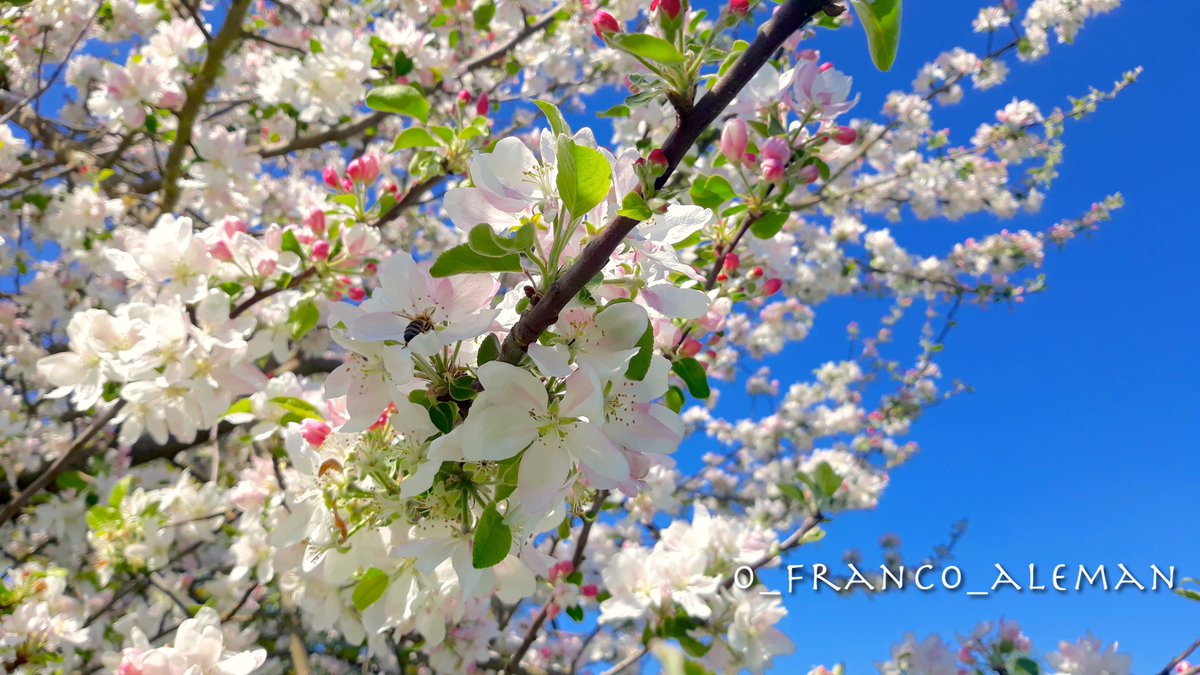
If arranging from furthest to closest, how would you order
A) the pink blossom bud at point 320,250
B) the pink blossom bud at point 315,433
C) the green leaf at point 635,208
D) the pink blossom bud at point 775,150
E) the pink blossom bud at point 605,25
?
the pink blossom bud at point 320,250 < the pink blossom bud at point 775,150 < the pink blossom bud at point 315,433 < the pink blossom bud at point 605,25 < the green leaf at point 635,208

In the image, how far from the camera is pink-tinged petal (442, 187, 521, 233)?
2.60ft

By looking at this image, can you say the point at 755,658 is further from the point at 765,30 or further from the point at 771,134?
the point at 765,30

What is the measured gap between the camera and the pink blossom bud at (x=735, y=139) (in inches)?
51.4

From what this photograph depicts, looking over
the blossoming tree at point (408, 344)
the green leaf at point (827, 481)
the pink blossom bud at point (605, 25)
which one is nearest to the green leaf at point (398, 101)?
the blossoming tree at point (408, 344)

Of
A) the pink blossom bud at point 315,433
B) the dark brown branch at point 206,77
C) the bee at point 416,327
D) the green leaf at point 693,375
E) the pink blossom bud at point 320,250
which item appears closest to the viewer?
the bee at point 416,327

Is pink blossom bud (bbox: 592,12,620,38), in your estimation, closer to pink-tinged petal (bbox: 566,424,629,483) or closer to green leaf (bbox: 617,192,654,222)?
green leaf (bbox: 617,192,654,222)

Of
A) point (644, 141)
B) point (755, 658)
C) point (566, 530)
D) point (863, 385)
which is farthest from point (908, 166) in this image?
point (566, 530)

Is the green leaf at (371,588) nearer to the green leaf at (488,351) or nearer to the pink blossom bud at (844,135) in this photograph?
the green leaf at (488,351)

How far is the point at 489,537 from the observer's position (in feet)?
2.56

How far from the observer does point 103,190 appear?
10.3 feet

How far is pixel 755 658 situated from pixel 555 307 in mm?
1433

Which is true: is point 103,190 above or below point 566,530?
above

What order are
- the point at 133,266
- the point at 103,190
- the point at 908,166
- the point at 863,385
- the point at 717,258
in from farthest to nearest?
1. the point at 863,385
2. the point at 908,166
3. the point at 103,190
4. the point at 133,266
5. the point at 717,258

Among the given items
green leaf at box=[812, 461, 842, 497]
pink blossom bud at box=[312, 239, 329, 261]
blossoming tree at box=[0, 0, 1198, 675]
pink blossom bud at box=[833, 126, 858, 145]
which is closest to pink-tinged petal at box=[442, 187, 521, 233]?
blossoming tree at box=[0, 0, 1198, 675]
